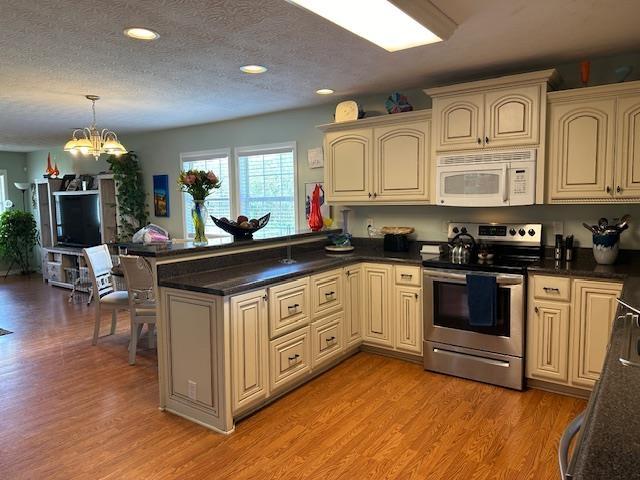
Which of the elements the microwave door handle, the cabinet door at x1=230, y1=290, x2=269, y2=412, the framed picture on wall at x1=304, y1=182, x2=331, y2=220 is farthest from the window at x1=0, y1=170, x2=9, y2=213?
the microwave door handle

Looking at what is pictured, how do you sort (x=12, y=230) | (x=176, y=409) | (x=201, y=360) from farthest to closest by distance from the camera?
(x=12, y=230) → (x=176, y=409) → (x=201, y=360)

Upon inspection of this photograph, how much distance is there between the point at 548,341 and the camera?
312 centimetres

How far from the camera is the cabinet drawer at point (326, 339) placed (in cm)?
339

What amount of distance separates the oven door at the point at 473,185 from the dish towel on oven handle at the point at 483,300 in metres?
0.62

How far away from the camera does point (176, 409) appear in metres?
2.91

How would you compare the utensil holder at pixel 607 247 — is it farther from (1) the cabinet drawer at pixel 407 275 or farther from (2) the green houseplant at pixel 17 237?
(2) the green houseplant at pixel 17 237

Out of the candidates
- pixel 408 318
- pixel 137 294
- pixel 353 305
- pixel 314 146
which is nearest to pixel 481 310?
pixel 408 318

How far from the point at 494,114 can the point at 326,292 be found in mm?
1841

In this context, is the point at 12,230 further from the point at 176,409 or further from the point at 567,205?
the point at 567,205

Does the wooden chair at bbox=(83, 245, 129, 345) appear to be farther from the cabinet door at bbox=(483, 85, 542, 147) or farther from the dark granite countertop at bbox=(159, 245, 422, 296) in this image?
the cabinet door at bbox=(483, 85, 542, 147)

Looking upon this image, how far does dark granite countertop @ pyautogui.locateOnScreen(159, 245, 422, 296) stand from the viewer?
105 inches

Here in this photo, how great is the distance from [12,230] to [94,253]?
4.86m

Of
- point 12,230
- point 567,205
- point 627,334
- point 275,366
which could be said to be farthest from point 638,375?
point 12,230

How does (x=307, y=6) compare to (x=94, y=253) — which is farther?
(x=94, y=253)
